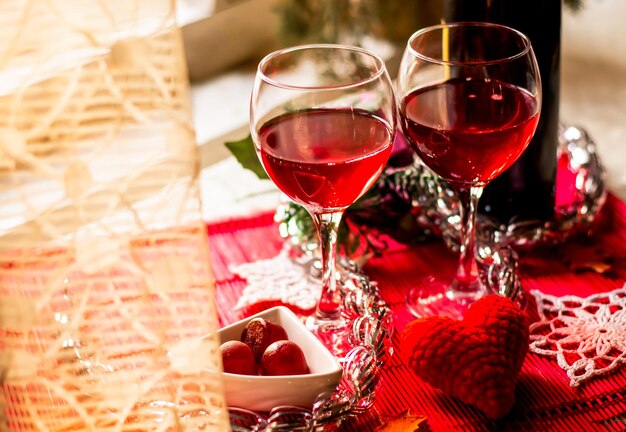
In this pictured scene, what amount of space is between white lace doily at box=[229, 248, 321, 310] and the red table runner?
0.05 ft

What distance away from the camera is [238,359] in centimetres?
70

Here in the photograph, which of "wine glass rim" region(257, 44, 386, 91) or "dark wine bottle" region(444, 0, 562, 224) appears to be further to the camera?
"dark wine bottle" region(444, 0, 562, 224)

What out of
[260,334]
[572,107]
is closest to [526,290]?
[260,334]

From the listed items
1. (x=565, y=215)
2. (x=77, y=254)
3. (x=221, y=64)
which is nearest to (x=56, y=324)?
(x=77, y=254)

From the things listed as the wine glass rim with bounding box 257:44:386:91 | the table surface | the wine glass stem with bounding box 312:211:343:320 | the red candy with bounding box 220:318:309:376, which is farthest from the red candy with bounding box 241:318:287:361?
the table surface

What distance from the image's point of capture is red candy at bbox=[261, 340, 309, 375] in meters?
0.70

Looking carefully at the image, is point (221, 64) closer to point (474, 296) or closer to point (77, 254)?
point (474, 296)

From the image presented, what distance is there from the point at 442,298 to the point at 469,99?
230mm

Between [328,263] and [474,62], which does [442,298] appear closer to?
[328,263]

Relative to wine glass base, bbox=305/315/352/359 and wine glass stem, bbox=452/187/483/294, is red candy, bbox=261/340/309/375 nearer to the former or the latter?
wine glass base, bbox=305/315/352/359

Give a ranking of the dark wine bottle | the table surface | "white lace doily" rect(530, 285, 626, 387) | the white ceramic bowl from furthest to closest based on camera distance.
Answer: the table surface → the dark wine bottle → "white lace doily" rect(530, 285, 626, 387) → the white ceramic bowl

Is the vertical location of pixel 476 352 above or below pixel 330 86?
below

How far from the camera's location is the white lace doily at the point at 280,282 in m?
0.93

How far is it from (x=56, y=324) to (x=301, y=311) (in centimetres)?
45
